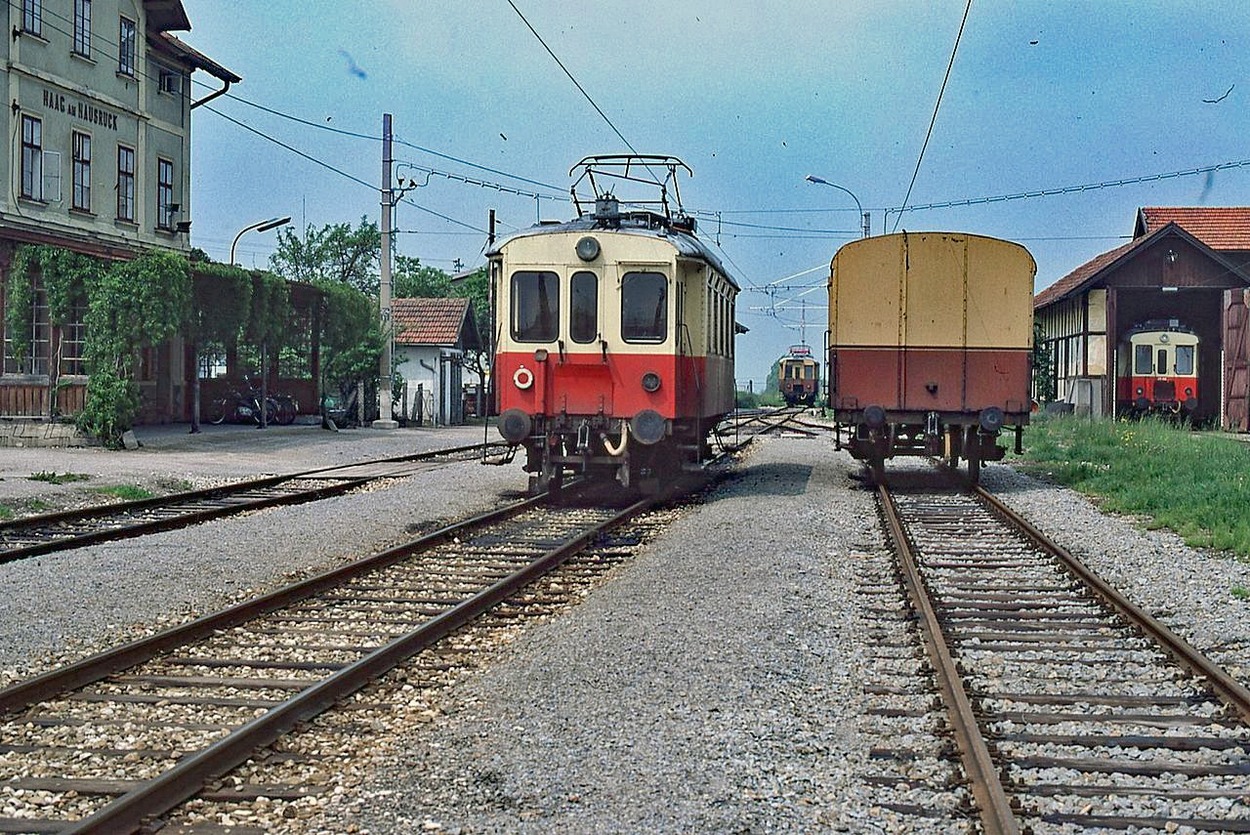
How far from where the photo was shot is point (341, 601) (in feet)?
28.5

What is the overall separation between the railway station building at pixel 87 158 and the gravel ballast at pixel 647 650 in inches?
448

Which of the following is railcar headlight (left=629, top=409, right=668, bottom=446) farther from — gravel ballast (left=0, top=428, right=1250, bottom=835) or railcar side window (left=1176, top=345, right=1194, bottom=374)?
→ railcar side window (left=1176, top=345, right=1194, bottom=374)

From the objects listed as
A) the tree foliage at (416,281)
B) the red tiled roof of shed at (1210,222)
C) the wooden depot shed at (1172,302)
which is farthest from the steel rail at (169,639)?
the tree foliage at (416,281)

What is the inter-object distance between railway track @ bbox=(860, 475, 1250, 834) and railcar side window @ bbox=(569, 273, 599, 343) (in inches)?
230

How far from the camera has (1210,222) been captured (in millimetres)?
40875

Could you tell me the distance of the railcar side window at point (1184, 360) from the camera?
118 feet

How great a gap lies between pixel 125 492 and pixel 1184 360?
29403 mm

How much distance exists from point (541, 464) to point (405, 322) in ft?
88.7

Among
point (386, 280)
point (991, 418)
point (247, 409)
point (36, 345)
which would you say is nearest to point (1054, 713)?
point (991, 418)

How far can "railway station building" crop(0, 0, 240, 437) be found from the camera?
23.5 m

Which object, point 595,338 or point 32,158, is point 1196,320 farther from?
point 32,158

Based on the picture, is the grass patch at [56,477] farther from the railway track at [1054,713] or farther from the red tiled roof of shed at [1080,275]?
the red tiled roof of shed at [1080,275]

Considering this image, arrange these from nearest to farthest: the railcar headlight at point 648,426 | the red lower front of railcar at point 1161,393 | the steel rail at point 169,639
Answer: the steel rail at point 169,639, the railcar headlight at point 648,426, the red lower front of railcar at point 1161,393

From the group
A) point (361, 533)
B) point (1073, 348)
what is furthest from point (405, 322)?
point (361, 533)
